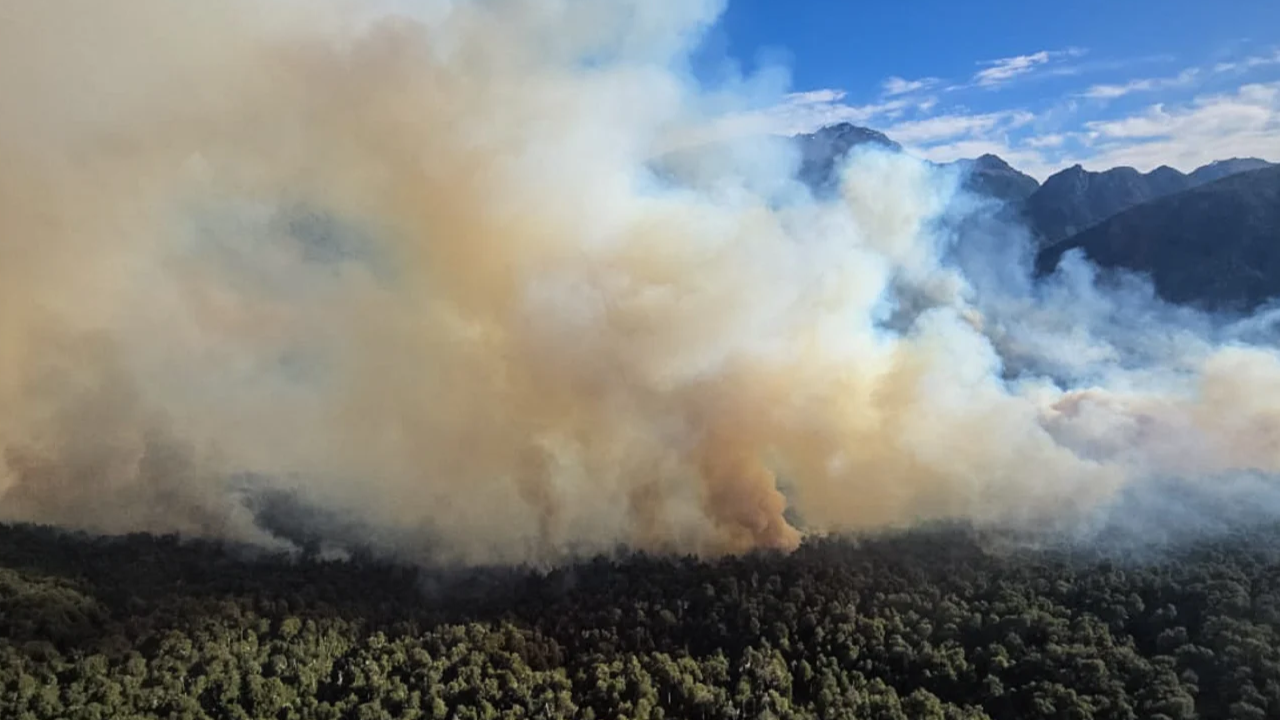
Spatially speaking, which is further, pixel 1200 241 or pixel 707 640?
pixel 1200 241

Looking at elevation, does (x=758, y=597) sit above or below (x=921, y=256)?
below

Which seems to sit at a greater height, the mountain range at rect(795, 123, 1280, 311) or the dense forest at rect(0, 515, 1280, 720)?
the mountain range at rect(795, 123, 1280, 311)

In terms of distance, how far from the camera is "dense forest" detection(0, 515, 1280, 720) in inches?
1906

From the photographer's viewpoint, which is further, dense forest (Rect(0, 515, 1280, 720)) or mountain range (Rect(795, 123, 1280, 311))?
mountain range (Rect(795, 123, 1280, 311))

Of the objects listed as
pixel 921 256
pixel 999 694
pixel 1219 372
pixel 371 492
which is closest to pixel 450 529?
pixel 371 492

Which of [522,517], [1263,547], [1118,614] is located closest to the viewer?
[1118,614]

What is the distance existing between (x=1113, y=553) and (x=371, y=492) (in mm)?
52033

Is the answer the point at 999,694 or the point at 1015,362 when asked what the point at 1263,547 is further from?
the point at 1015,362

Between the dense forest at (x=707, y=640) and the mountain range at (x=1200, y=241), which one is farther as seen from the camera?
the mountain range at (x=1200, y=241)

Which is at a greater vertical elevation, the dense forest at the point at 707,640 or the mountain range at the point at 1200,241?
the mountain range at the point at 1200,241

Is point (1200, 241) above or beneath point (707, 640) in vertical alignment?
above

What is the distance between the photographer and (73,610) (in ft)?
192

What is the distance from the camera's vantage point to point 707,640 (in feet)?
185

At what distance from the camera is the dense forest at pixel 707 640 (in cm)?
4841
